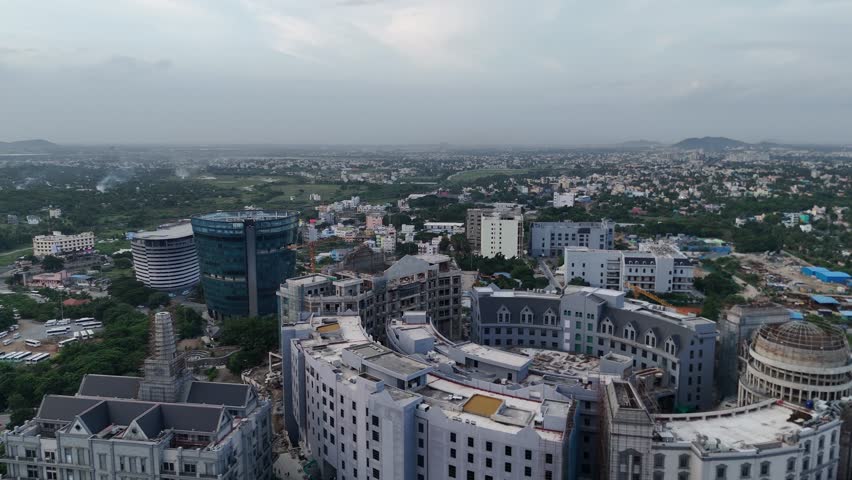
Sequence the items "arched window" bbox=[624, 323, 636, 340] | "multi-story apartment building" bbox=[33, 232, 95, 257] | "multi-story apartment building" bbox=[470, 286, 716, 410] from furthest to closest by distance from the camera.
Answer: "multi-story apartment building" bbox=[33, 232, 95, 257] < "arched window" bbox=[624, 323, 636, 340] < "multi-story apartment building" bbox=[470, 286, 716, 410]

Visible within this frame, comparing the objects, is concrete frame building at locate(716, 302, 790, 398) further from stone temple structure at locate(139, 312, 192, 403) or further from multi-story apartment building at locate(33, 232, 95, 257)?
multi-story apartment building at locate(33, 232, 95, 257)

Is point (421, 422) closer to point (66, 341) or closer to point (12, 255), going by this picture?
point (66, 341)

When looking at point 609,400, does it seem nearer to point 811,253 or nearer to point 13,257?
point 811,253

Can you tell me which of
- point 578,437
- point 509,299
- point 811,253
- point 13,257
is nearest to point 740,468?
point 578,437

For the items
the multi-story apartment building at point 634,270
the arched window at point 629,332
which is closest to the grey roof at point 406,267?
the arched window at point 629,332

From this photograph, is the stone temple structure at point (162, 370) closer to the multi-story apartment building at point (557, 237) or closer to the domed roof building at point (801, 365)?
the domed roof building at point (801, 365)

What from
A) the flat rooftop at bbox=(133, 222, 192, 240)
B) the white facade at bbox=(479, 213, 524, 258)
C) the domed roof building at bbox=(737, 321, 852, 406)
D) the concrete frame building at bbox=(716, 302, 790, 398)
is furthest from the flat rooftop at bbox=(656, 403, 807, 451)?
the flat rooftop at bbox=(133, 222, 192, 240)
